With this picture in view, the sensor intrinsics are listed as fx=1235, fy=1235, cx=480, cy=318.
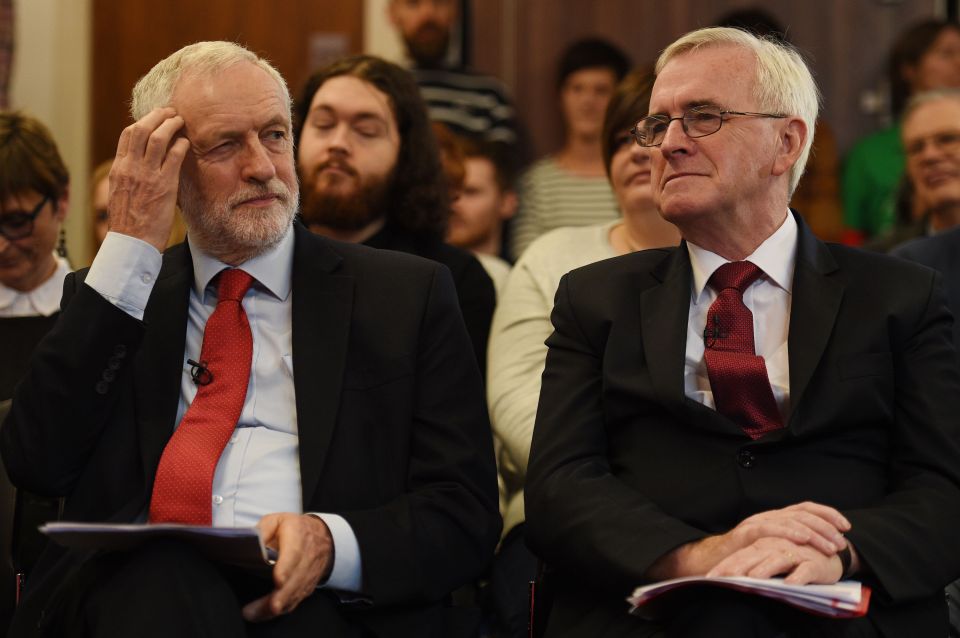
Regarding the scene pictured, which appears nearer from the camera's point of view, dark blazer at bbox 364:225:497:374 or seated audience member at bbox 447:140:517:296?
dark blazer at bbox 364:225:497:374

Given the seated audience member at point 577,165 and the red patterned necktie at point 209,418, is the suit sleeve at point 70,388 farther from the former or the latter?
the seated audience member at point 577,165

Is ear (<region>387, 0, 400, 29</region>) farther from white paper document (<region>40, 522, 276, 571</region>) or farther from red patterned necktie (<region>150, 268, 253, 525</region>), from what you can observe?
white paper document (<region>40, 522, 276, 571</region>)

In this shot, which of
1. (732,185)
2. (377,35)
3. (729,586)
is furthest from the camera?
(377,35)

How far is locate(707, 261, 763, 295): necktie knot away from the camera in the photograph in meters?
2.21

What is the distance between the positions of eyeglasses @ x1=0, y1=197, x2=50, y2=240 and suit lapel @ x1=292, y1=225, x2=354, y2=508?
870mm

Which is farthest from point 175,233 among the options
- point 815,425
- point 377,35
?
point 377,35

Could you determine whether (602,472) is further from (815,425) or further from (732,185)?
(732,185)

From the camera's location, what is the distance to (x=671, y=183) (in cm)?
226

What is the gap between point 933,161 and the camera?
3.86m

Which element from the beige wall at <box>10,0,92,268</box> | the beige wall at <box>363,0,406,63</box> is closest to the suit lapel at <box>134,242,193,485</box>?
the beige wall at <box>10,0,92,268</box>

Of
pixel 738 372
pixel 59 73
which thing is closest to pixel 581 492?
pixel 738 372

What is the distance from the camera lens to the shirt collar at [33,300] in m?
2.92

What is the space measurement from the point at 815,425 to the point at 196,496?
3.40 feet

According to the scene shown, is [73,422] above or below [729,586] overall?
above
